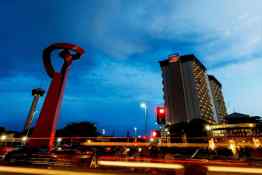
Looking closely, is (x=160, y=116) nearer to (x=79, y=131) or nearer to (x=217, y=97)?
(x=79, y=131)

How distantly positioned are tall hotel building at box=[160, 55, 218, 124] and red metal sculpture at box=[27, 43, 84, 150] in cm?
9010

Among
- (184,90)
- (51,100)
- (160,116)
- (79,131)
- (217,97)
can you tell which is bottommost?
(160,116)

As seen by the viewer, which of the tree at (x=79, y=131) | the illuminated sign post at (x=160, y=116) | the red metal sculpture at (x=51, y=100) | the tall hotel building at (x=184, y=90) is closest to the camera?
the illuminated sign post at (x=160, y=116)

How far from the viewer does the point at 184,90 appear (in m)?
114

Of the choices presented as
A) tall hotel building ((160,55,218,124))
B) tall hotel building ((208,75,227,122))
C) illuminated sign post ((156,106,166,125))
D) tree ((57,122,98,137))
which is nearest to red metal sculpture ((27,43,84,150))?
illuminated sign post ((156,106,166,125))

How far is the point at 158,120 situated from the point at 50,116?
15.1 m

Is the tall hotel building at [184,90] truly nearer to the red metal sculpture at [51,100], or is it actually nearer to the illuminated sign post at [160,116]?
the red metal sculpture at [51,100]

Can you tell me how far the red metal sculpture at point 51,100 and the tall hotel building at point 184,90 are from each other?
90.1 metres

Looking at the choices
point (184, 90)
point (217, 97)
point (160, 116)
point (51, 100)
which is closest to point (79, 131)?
point (51, 100)

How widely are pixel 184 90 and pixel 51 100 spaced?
3878 inches

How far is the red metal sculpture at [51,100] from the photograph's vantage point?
21.8 meters

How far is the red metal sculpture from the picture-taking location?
21828mm

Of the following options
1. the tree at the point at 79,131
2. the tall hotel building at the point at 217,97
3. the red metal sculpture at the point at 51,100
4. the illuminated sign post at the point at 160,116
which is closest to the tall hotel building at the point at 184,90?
the tall hotel building at the point at 217,97

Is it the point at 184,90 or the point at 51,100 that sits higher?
the point at 184,90
